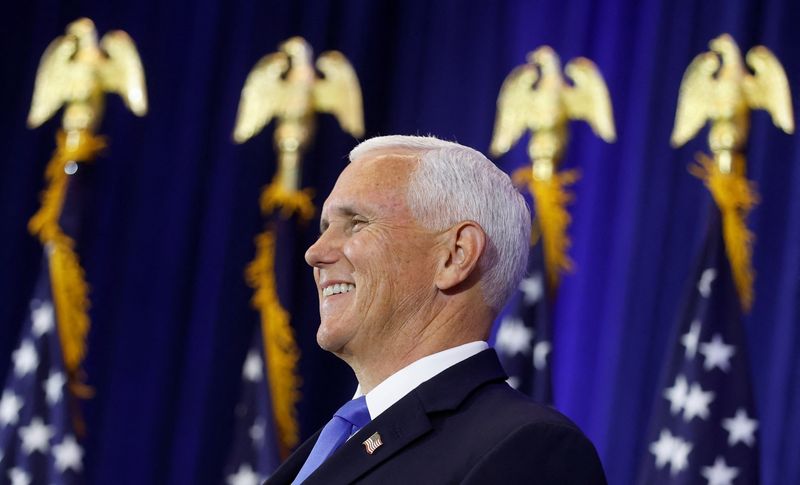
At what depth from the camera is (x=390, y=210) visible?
72.6 inches

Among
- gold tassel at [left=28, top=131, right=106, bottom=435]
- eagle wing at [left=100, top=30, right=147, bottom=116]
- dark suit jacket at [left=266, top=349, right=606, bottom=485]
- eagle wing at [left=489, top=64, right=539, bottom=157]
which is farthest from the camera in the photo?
eagle wing at [left=100, top=30, right=147, bottom=116]

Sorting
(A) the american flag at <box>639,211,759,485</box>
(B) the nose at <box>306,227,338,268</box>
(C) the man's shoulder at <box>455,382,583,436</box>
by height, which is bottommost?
(A) the american flag at <box>639,211,759,485</box>

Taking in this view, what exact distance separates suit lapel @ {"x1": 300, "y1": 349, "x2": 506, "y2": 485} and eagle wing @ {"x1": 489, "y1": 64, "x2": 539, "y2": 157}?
3.40 meters

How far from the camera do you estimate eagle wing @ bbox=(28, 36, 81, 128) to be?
5641 millimetres

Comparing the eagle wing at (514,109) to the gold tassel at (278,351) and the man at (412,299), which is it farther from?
the man at (412,299)

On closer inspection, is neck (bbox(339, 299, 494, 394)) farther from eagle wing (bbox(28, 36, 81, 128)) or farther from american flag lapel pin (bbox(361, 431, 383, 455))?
eagle wing (bbox(28, 36, 81, 128))

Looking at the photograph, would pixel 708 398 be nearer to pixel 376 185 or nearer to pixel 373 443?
pixel 376 185

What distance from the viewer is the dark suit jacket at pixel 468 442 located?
148 cm

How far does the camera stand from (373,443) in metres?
1.60

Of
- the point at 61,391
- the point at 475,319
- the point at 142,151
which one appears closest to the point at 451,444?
the point at 475,319

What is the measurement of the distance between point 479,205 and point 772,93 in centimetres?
295

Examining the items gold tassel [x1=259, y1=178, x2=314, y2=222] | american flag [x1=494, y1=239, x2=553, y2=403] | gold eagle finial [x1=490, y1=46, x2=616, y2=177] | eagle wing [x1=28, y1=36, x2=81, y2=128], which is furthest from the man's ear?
eagle wing [x1=28, y1=36, x2=81, y2=128]

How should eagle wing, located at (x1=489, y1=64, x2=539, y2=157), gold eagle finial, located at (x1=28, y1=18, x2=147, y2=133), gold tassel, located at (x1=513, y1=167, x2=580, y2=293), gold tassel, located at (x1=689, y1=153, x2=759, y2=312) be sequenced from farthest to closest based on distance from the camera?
gold eagle finial, located at (x1=28, y1=18, x2=147, y2=133) < eagle wing, located at (x1=489, y1=64, x2=539, y2=157) < gold tassel, located at (x1=513, y1=167, x2=580, y2=293) < gold tassel, located at (x1=689, y1=153, x2=759, y2=312)

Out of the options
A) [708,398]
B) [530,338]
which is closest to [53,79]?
[530,338]
